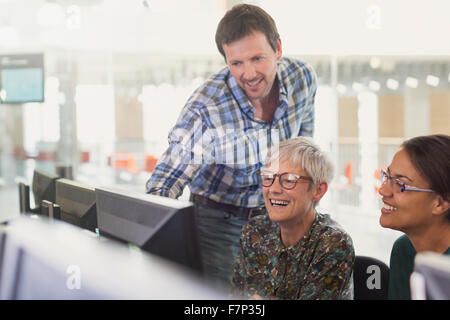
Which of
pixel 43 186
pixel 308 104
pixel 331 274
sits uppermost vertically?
pixel 308 104

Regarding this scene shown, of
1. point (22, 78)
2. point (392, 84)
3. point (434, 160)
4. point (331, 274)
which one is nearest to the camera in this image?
point (434, 160)

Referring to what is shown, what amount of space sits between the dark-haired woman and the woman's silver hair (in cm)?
27

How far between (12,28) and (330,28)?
101 inches

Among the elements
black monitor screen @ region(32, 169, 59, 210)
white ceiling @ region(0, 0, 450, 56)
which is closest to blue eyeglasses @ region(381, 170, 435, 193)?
black monitor screen @ region(32, 169, 59, 210)

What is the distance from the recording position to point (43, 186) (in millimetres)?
1705

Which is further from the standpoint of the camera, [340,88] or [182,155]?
[340,88]

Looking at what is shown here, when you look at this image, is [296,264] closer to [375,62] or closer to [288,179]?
[288,179]

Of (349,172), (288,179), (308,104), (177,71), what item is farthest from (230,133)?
(349,172)

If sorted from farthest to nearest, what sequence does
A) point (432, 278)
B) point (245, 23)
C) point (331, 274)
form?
point (245, 23)
point (331, 274)
point (432, 278)

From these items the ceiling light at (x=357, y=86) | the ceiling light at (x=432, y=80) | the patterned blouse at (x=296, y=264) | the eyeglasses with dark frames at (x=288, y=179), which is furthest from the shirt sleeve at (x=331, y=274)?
the ceiling light at (x=357, y=86)

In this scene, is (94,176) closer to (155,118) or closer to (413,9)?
(155,118)

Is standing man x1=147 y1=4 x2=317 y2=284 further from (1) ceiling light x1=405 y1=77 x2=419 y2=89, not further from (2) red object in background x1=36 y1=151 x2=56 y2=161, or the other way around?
(2) red object in background x1=36 y1=151 x2=56 y2=161

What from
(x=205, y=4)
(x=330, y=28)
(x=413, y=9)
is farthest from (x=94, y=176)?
(x=413, y=9)

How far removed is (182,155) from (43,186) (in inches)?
25.5
